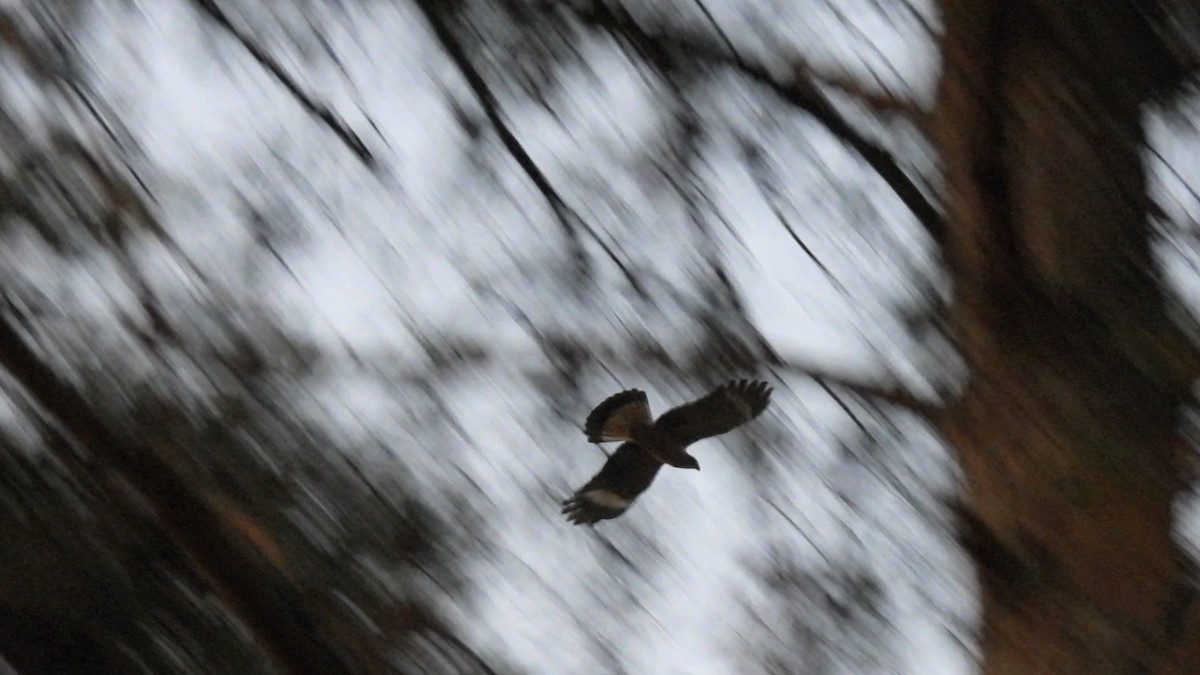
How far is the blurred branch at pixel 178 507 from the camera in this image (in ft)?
1.90

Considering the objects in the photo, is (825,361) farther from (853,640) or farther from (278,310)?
(278,310)

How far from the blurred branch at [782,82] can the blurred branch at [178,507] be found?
0.41m

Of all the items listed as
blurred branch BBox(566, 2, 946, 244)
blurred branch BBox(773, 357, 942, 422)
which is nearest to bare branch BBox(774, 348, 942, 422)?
blurred branch BBox(773, 357, 942, 422)

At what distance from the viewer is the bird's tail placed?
71 cm

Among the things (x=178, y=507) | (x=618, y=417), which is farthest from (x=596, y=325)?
(x=178, y=507)

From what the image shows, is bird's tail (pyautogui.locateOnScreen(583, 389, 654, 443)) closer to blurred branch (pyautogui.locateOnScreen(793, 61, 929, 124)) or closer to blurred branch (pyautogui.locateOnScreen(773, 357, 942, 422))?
blurred branch (pyautogui.locateOnScreen(773, 357, 942, 422))

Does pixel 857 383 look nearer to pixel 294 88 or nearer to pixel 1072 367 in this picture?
pixel 1072 367

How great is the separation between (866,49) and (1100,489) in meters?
0.34

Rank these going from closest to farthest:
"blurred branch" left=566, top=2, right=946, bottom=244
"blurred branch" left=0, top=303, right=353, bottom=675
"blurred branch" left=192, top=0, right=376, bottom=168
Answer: "blurred branch" left=0, top=303, right=353, bottom=675 → "blurred branch" left=192, top=0, right=376, bottom=168 → "blurred branch" left=566, top=2, right=946, bottom=244

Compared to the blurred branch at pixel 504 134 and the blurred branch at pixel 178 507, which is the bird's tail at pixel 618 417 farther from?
the blurred branch at pixel 178 507

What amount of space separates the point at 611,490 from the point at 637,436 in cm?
4

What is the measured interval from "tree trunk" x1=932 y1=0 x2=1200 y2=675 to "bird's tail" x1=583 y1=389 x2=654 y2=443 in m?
0.21

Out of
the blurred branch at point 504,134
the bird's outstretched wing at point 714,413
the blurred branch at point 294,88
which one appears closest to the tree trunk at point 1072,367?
the bird's outstretched wing at point 714,413

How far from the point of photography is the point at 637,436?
0.70 m
